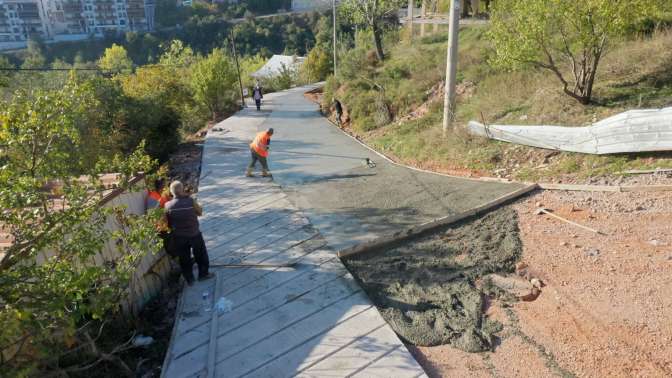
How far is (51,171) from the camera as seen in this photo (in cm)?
341

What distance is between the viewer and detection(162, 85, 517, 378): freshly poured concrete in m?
4.47

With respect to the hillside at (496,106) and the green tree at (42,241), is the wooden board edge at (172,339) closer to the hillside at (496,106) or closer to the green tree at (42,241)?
the green tree at (42,241)

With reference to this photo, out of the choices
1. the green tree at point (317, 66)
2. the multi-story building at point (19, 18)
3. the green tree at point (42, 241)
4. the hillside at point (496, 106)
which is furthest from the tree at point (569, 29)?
the multi-story building at point (19, 18)

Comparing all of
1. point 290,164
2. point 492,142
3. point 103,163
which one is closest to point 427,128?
point 492,142

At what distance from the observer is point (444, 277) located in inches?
224

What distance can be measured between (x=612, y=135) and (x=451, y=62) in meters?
4.39

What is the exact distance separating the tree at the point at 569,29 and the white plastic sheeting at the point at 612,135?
1826 millimetres

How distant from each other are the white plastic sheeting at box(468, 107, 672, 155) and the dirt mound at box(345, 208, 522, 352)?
2.47 metres

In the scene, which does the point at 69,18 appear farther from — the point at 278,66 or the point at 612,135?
the point at 612,135

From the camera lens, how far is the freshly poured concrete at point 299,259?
447cm

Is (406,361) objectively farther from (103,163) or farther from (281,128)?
(281,128)

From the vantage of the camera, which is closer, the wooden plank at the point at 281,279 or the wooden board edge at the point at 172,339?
the wooden board edge at the point at 172,339

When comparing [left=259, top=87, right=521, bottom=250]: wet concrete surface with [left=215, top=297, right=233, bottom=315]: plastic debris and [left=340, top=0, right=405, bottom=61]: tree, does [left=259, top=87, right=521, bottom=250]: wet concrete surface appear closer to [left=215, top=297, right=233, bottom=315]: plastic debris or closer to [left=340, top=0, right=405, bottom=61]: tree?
[left=215, top=297, right=233, bottom=315]: plastic debris

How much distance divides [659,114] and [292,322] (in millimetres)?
7074
